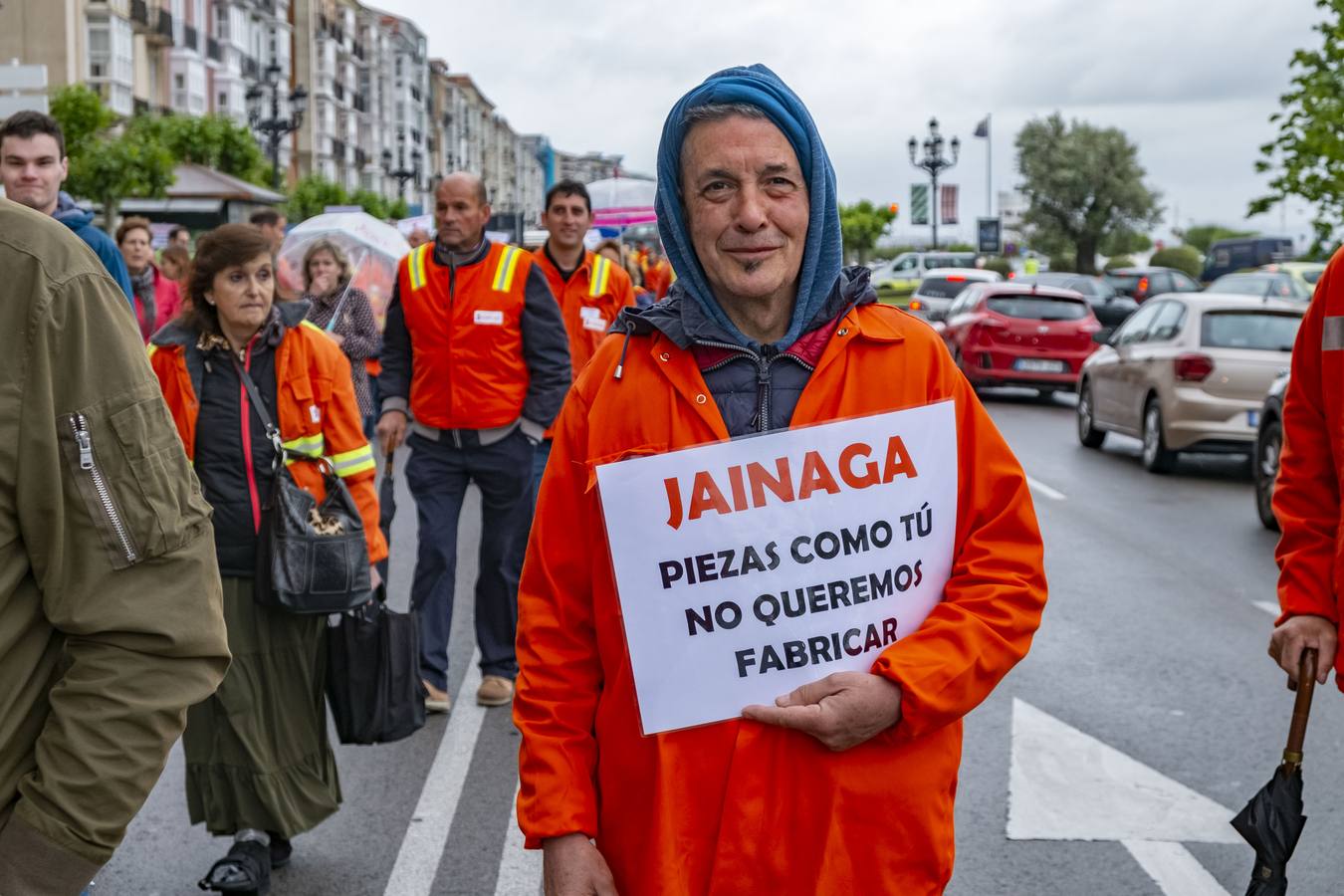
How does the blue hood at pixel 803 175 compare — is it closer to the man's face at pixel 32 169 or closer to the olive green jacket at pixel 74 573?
the olive green jacket at pixel 74 573

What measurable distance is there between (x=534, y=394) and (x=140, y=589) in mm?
5013

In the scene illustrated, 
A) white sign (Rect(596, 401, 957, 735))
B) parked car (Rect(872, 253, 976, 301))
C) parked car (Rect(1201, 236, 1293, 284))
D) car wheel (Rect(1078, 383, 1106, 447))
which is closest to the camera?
white sign (Rect(596, 401, 957, 735))

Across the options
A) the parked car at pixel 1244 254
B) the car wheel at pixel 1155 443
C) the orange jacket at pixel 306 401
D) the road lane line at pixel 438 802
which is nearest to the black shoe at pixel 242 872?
the road lane line at pixel 438 802

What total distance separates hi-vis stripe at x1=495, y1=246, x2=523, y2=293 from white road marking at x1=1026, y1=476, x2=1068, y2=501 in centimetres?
730

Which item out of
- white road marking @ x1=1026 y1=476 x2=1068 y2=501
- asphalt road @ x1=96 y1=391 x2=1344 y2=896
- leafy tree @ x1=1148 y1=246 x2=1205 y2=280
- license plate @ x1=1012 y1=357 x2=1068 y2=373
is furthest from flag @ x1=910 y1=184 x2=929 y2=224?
asphalt road @ x1=96 y1=391 x2=1344 y2=896

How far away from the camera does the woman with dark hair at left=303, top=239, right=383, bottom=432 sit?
10.0m

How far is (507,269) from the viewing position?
275 inches

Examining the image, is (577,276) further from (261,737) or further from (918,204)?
(918,204)

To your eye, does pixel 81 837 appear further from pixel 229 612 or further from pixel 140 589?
pixel 229 612

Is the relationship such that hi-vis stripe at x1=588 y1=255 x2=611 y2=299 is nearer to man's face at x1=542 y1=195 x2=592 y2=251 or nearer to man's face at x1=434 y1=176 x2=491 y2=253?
→ man's face at x1=542 y1=195 x2=592 y2=251

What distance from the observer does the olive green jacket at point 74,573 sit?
1983 millimetres

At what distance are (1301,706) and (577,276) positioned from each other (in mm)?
6287

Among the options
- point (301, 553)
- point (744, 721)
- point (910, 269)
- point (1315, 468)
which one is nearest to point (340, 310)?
point (301, 553)

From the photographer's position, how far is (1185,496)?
44.7 ft
